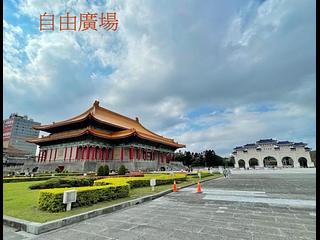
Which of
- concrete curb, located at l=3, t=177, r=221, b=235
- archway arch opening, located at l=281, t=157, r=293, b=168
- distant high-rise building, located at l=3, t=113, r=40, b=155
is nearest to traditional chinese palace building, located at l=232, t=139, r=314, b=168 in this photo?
archway arch opening, located at l=281, t=157, r=293, b=168

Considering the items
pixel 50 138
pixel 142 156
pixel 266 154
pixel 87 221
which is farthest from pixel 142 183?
pixel 266 154

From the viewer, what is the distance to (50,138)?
36.8m

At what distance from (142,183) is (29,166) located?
31.7 m

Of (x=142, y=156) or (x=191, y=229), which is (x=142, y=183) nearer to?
(x=191, y=229)

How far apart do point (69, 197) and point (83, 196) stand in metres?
0.70

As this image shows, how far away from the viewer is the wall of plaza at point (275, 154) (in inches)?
2338

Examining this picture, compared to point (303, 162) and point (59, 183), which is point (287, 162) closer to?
point (303, 162)

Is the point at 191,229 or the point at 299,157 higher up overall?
the point at 299,157

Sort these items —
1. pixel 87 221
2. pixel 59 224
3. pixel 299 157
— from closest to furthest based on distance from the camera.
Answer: pixel 59 224 → pixel 87 221 → pixel 299 157

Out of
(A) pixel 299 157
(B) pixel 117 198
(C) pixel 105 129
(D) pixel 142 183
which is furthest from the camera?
(A) pixel 299 157

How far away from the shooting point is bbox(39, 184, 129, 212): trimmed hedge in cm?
570

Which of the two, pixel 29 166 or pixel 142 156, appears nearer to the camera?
pixel 29 166

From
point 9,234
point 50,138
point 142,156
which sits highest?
point 50,138

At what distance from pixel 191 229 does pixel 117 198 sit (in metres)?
4.19
